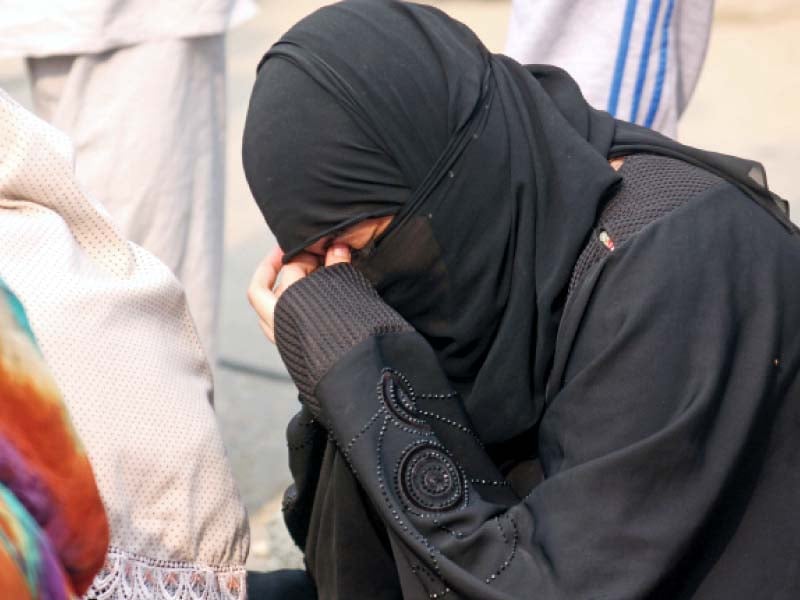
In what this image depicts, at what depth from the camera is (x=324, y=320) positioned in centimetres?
179

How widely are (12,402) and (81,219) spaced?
383mm

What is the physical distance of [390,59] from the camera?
5.97ft

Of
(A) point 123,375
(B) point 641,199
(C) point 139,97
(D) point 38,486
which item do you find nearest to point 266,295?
(A) point 123,375

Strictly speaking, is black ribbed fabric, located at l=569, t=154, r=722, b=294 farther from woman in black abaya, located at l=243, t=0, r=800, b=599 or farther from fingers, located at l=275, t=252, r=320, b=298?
fingers, located at l=275, t=252, r=320, b=298

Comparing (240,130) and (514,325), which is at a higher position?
(514,325)

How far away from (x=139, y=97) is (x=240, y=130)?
3489 mm

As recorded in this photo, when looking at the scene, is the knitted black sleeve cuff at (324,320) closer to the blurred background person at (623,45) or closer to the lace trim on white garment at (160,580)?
the lace trim on white garment at (160,580)

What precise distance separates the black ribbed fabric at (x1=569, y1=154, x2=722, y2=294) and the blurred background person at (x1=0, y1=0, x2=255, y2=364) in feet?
4.34

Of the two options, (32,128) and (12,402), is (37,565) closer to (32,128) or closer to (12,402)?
(12,402)

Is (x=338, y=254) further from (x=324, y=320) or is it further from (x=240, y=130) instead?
(x=240, y=130)

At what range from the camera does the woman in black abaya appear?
1630mm

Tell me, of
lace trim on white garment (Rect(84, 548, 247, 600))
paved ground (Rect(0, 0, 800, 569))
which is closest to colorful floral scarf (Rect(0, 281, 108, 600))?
lace trim on white garment (Rect(84, 548, 247, 600))

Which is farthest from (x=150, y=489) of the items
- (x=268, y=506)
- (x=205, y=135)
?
(x=268, y=506)

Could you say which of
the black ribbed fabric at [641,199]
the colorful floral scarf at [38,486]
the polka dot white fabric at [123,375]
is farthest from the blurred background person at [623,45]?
the colorful floral scarf at [38,486]
